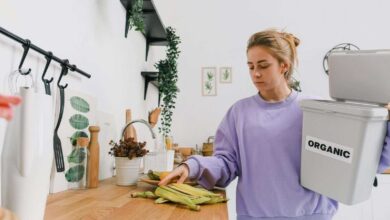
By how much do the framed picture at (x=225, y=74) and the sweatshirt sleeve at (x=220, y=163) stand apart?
2064mm

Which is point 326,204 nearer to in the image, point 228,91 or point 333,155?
point 333,155

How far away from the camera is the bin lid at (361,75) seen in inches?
38.3

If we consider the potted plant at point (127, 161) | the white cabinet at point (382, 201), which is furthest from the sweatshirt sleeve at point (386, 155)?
the white cabinet at point (382, 201)

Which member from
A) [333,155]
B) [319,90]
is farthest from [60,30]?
[319,90]

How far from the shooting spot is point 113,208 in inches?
36.5

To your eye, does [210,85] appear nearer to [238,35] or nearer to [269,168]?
[238,35]

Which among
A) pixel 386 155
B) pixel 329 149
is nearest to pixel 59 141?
pixel 329 149

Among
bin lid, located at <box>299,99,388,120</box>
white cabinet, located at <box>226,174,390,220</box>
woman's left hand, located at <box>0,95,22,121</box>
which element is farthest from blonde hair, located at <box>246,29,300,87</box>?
white cabinet, located at <box>226,174,390,220</box>

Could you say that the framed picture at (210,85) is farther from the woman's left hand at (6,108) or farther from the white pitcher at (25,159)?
the woman's left hand at (6,108)

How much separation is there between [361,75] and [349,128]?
0.16m

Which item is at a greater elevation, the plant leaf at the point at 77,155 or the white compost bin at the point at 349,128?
the white compost bin at the point at 349,128

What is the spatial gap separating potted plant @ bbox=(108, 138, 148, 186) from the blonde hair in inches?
24.3

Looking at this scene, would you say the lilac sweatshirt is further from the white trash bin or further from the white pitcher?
the white pitcher

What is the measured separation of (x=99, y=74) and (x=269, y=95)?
76 cm
